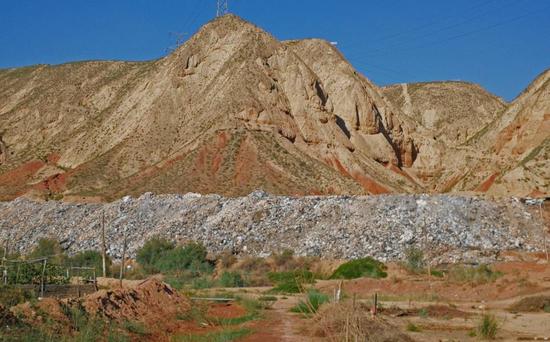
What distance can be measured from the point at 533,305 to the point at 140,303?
12444mm

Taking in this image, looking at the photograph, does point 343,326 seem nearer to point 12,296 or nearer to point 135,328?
point 135,328

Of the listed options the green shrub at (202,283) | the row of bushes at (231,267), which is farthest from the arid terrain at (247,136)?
the green shrub at (202,283)

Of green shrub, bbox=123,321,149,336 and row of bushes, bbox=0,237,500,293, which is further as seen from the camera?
row of bushes, bbox=0,237,500,293

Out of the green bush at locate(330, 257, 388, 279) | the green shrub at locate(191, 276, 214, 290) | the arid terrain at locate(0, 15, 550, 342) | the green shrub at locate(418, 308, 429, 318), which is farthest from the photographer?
the green bush at locate(330, 257, 388, 279)

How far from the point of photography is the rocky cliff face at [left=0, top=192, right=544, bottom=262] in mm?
39156

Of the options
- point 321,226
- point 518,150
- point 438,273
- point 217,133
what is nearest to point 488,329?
point 438,273

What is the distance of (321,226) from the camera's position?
138 ft

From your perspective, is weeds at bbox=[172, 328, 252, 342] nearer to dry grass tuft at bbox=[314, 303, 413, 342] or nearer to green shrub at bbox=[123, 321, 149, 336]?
green shrub at bbox=[123, 321, 149, 336]

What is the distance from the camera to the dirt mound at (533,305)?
79.9 feet

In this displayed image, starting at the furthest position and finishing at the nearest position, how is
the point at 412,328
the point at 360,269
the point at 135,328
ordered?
the point at 360,269 → the point at 412,328 → the point at 135,328

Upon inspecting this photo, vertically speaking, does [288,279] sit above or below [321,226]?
below

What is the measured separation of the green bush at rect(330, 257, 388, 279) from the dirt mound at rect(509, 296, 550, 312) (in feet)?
30.5

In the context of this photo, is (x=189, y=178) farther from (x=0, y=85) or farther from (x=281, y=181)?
(x=0, y=85)

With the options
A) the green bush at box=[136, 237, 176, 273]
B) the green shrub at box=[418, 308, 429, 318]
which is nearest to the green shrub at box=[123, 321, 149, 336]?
the green shrub at box=[418, 308, 429, 318]
